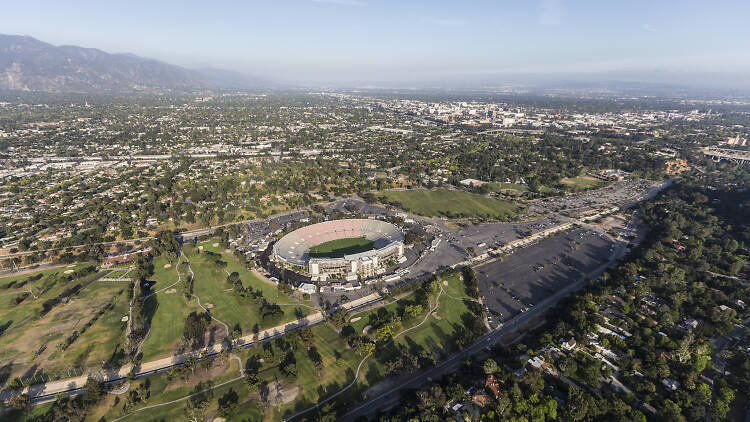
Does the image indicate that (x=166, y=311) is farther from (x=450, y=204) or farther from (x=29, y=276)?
(x=450, y=204)

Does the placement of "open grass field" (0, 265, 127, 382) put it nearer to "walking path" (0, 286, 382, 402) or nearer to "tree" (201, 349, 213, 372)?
"walking path" (0, 286, 382, 402)

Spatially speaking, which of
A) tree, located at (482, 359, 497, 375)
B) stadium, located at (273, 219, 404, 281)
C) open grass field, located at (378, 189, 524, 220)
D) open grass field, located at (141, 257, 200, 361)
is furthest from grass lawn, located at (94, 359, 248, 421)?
open grass field, located at (378, 189, 524, 220)

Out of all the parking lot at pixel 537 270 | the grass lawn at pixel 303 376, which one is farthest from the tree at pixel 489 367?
the parking lot at pixel 537 270

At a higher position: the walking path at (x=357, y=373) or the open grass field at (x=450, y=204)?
the open grass field at (x=450, y=204)

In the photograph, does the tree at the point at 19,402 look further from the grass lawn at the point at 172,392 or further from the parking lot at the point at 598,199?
the parking lot at the point at 598,199

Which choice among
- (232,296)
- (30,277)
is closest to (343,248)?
(232,296)

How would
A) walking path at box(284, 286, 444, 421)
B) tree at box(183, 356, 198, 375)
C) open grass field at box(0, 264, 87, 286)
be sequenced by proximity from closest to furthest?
walking path at box(284, 286, 444, 421), tree at box(183, 356, 198, 375), open grass field at box(0, 264, 87, 286)

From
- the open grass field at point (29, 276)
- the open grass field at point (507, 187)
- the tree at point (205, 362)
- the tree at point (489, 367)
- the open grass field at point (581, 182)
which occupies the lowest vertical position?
the open grass field at point (29, 276)
